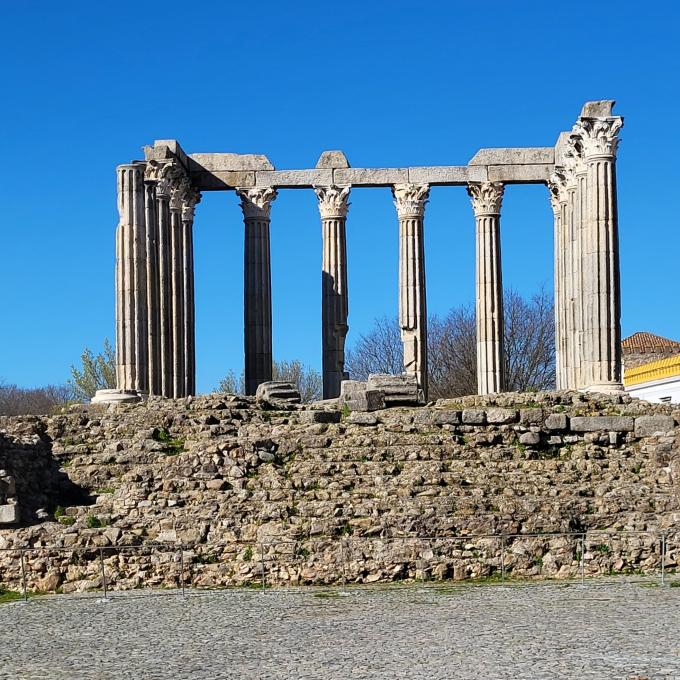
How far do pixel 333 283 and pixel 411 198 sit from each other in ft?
11.5

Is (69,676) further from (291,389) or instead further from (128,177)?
(128,177)

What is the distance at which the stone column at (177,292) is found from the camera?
127 ft

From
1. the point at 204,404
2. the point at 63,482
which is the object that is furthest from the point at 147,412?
the point at 63,482

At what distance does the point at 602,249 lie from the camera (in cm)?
3472

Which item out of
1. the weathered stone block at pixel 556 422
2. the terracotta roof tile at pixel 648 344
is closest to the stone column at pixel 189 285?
the weathered stone block at pixel 556 422

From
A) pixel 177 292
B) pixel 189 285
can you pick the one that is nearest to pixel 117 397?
pixel 177 292

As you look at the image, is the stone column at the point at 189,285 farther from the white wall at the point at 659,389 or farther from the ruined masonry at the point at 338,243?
the white wall at the point at 659,389

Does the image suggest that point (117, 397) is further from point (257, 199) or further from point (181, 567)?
point (181, 567)

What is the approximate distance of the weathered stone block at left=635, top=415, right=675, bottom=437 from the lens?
87.5 ft

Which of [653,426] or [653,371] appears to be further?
[653,371]

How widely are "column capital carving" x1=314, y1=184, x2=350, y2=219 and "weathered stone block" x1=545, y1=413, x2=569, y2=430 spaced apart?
49.6 ft

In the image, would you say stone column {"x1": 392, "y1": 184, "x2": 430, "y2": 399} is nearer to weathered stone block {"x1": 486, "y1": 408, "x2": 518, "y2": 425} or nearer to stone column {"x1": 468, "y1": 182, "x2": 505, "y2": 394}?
stone column {"x1": 468, "y1": 182, "x2": 505, "y2": 394}

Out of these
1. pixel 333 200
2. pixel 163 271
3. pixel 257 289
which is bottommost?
pixel 257 289

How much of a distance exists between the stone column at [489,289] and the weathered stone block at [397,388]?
855 centimetres
